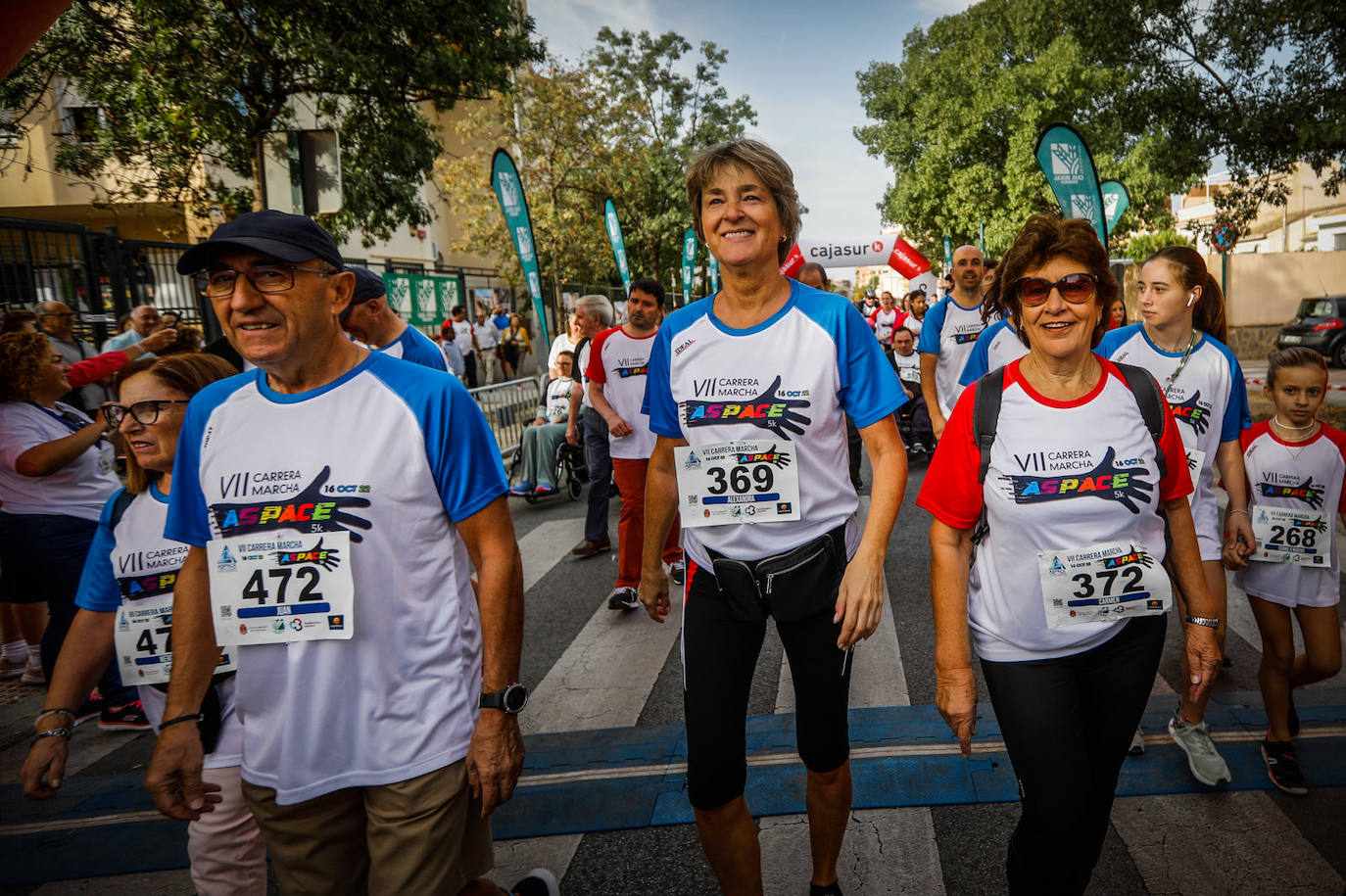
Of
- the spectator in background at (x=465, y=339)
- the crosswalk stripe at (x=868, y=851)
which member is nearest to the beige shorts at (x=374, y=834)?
the crosswalk stripe at (x=868, y=851)

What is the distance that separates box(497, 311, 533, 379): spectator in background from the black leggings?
20744mm

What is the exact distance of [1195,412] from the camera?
132 inches

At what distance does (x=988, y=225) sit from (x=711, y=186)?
3479cm

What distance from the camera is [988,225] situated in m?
34.0

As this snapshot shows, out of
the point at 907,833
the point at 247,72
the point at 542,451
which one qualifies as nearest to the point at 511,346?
the point at 247,72

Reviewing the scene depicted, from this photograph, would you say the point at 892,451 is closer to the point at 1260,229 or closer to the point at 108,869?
the point at 108,869

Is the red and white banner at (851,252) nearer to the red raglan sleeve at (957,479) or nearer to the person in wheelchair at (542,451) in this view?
the person in wheelchair at (542,451)

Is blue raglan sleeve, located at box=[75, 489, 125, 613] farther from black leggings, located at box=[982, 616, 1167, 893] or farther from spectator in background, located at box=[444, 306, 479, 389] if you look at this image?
spectator in background, located at box=[444, 306, 479, 389]

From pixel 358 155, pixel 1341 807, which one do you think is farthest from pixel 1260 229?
pixel 1341 807

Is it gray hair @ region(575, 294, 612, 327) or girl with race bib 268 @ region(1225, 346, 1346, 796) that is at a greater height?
gray hair @ region(575, 294, 612, 327)

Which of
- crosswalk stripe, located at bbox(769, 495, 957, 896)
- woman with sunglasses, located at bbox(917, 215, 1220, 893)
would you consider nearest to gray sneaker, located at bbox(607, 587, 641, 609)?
crosswalk stripe, located at bbox(769, 495, 957, 896)

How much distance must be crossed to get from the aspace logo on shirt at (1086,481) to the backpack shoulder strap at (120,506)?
264 centimetres

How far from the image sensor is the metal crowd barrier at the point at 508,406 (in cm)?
1145

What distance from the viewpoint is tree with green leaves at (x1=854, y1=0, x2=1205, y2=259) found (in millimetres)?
30719
